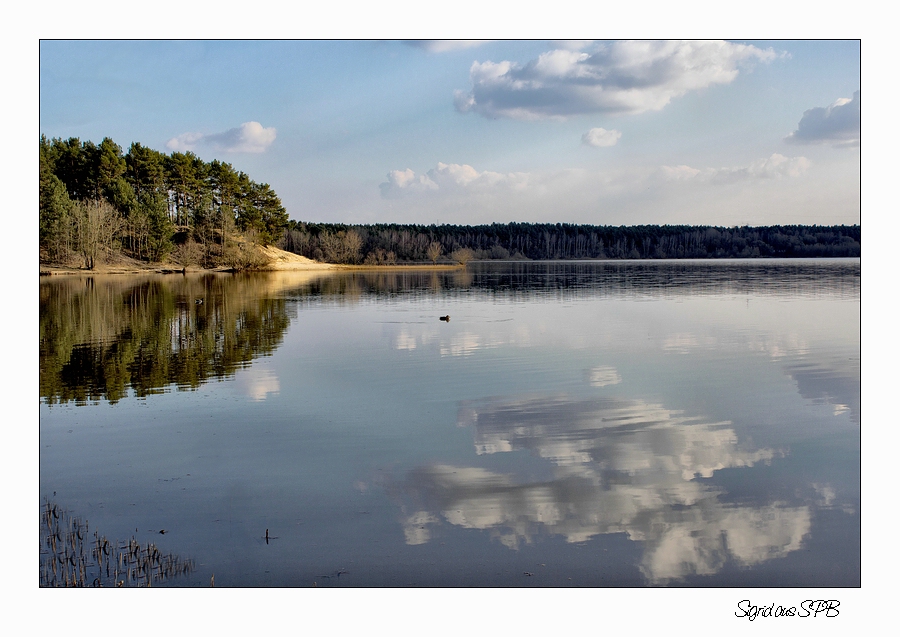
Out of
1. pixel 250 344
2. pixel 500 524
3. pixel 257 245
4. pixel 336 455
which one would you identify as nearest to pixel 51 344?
pixel 250 344

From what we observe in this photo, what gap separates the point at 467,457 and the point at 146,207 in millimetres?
80166

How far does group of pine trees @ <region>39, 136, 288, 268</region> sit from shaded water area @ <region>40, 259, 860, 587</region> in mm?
53416

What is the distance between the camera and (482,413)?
12.3m

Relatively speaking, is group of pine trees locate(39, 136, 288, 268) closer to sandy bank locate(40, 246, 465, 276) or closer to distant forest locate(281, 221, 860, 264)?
sandy bank locate(40, 246, 465, 276)

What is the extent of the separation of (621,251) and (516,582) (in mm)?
197235

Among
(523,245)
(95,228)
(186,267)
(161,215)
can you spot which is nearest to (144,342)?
(95,228)

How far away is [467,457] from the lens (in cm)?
983

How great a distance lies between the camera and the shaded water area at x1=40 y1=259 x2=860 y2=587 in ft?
22.7

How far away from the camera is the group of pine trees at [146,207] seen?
226 ft

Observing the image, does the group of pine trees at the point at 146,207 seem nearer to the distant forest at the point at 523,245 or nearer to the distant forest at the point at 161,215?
the distant forest at the point at 161,215

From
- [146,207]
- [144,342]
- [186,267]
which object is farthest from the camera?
[186,267]

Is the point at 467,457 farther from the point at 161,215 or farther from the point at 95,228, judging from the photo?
the point at 161,215

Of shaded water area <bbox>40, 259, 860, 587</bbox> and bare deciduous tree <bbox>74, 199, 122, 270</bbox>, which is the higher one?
bare deciduous tree <bbox>74, 199, 122, 270</bbox>

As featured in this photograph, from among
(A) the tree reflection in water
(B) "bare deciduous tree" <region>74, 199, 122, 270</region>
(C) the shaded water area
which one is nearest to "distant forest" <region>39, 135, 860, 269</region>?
(B) "bare deciduous tree" <region>74, 199, 122, 270</region>
